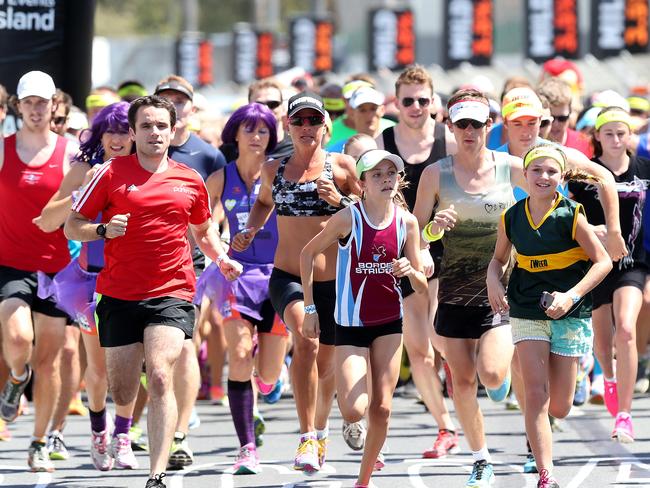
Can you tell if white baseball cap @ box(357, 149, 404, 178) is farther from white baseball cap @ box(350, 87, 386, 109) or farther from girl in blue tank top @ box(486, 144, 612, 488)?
white baseball cap @ box(350, 87, 386, 109)

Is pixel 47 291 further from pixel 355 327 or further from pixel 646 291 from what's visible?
pixel 646 291

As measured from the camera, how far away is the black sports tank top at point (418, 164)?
436 inches

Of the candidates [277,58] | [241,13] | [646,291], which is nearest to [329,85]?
[646,291]

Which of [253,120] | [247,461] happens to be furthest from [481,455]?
[253,120]

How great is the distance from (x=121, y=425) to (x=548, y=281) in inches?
121

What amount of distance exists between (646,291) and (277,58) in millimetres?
38161

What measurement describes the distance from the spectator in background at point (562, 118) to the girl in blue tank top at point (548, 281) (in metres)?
3.07

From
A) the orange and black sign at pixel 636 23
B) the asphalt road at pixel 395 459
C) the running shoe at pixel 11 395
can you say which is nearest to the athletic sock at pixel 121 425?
the asphalt road at pixel 395 459

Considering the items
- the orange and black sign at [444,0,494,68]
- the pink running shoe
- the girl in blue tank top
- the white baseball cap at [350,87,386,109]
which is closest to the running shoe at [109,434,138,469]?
the girl in blue tank top

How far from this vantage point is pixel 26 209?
10906 millimetres

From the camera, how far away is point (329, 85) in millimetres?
15289

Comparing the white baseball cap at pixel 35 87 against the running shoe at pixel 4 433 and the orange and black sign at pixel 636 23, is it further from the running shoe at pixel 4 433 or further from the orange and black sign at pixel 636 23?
the orange and black sign at pixel 636 23

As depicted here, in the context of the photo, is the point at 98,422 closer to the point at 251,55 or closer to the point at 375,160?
the point at 375,160

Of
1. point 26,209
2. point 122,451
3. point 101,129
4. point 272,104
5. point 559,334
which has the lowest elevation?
point 122,451
